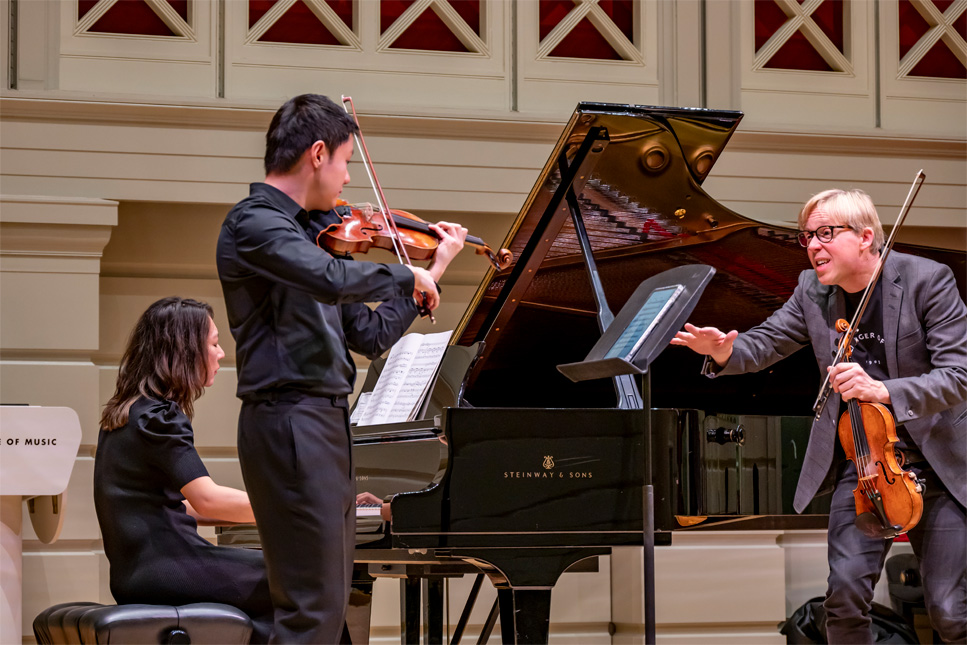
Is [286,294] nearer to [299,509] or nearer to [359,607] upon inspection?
[299,509]

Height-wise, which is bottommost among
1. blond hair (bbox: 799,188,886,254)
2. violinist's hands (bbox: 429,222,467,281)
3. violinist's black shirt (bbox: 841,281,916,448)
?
violinist's black shirt (bbox: 841,281,916,448)

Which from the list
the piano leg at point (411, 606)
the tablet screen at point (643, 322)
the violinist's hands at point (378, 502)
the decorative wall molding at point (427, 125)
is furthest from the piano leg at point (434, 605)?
the decorative wall molding at point (427, 125)

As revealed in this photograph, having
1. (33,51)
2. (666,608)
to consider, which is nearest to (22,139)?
(33,51)

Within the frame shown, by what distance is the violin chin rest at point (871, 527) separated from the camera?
2.75 m

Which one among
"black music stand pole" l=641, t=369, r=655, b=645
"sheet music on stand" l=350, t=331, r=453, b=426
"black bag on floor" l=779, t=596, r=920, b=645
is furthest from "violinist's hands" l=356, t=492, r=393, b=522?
"black bag on floor" l=779, t=596, r=920, b=645

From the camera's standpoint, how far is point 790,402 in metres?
3.93

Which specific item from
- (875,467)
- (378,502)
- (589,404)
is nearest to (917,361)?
(875,467)

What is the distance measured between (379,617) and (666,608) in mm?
1328

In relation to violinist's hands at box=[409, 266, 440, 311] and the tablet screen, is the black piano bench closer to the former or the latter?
violinist's hands at box=[409, 266, 440, 311]

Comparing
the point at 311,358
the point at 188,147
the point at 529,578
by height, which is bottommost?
the point at 529,578

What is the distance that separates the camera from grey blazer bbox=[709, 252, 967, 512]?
278 centimetres

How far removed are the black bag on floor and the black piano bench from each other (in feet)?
7.82

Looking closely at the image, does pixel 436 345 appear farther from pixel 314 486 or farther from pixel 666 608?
pixel 666 608

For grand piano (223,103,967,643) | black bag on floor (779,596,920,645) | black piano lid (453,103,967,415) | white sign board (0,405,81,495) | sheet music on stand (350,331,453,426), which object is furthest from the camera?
black bag on floor (779,596,920,645)
